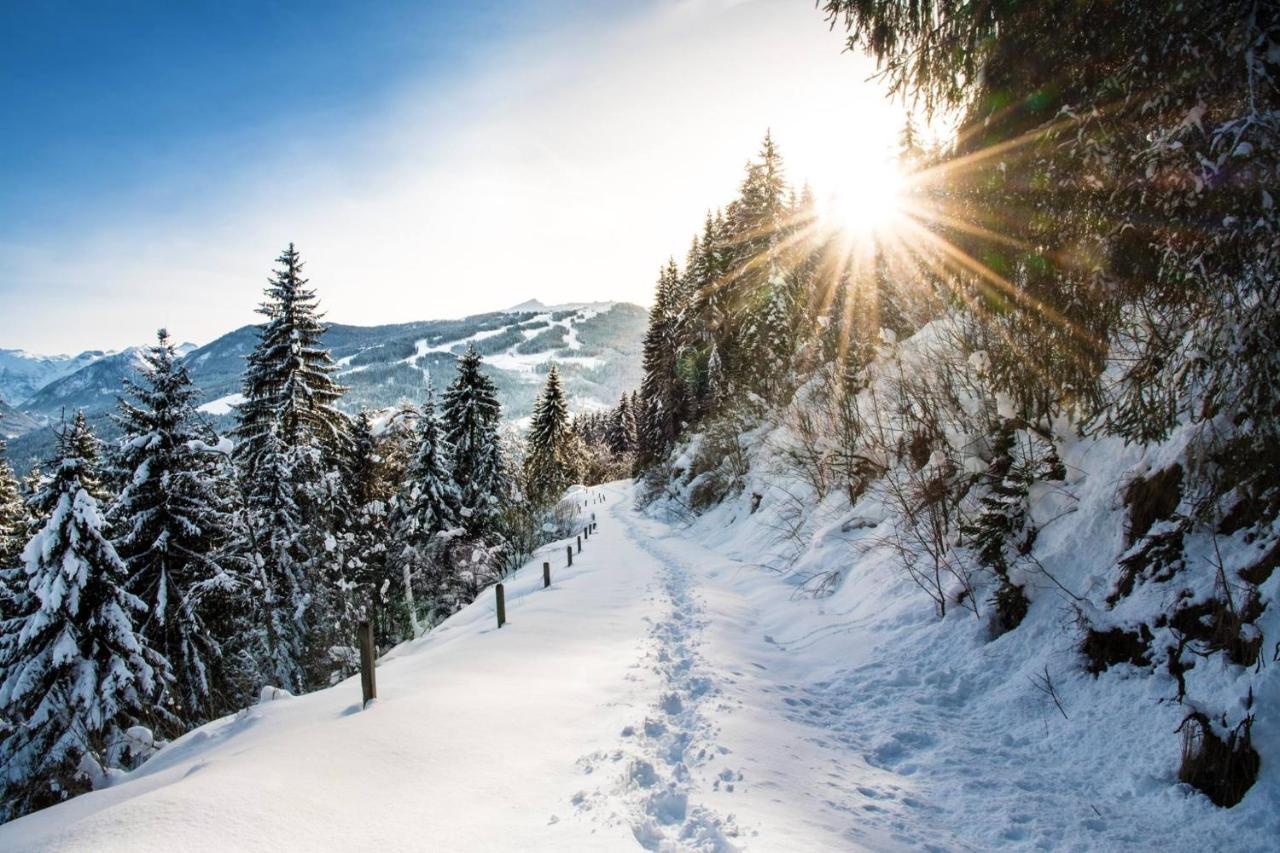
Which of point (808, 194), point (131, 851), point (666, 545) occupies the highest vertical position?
point (808, 194)

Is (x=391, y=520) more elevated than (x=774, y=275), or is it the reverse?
(x=774, y=275)

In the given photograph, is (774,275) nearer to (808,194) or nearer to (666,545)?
(666,545)

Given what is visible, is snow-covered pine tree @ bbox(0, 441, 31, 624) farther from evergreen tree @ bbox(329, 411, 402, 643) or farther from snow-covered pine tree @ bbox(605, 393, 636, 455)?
snow-covered pine tree @ bbox(605, 393, 636, 455)

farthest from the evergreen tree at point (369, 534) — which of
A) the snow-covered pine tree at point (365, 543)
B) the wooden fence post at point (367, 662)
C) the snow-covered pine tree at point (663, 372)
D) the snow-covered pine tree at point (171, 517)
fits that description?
the snow-covered pine tree at point (663, 372)

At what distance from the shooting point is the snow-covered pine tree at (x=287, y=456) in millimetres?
18531

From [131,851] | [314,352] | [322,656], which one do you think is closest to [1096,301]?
[131,851]

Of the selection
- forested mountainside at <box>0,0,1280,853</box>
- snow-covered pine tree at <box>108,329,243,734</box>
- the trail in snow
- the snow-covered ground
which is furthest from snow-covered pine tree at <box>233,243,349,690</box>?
the trail in snow

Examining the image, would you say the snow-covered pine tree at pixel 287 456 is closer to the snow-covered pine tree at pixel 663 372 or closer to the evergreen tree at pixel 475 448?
the evergreen tree at pixel 475 448

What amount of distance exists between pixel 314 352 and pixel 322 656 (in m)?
11.9

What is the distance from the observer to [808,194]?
43.7 meters

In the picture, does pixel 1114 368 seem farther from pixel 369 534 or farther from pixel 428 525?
pixel 369 534

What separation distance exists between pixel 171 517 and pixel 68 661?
4.06 m

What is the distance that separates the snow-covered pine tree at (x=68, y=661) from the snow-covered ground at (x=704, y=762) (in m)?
7.79

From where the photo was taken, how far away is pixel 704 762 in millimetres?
4621
